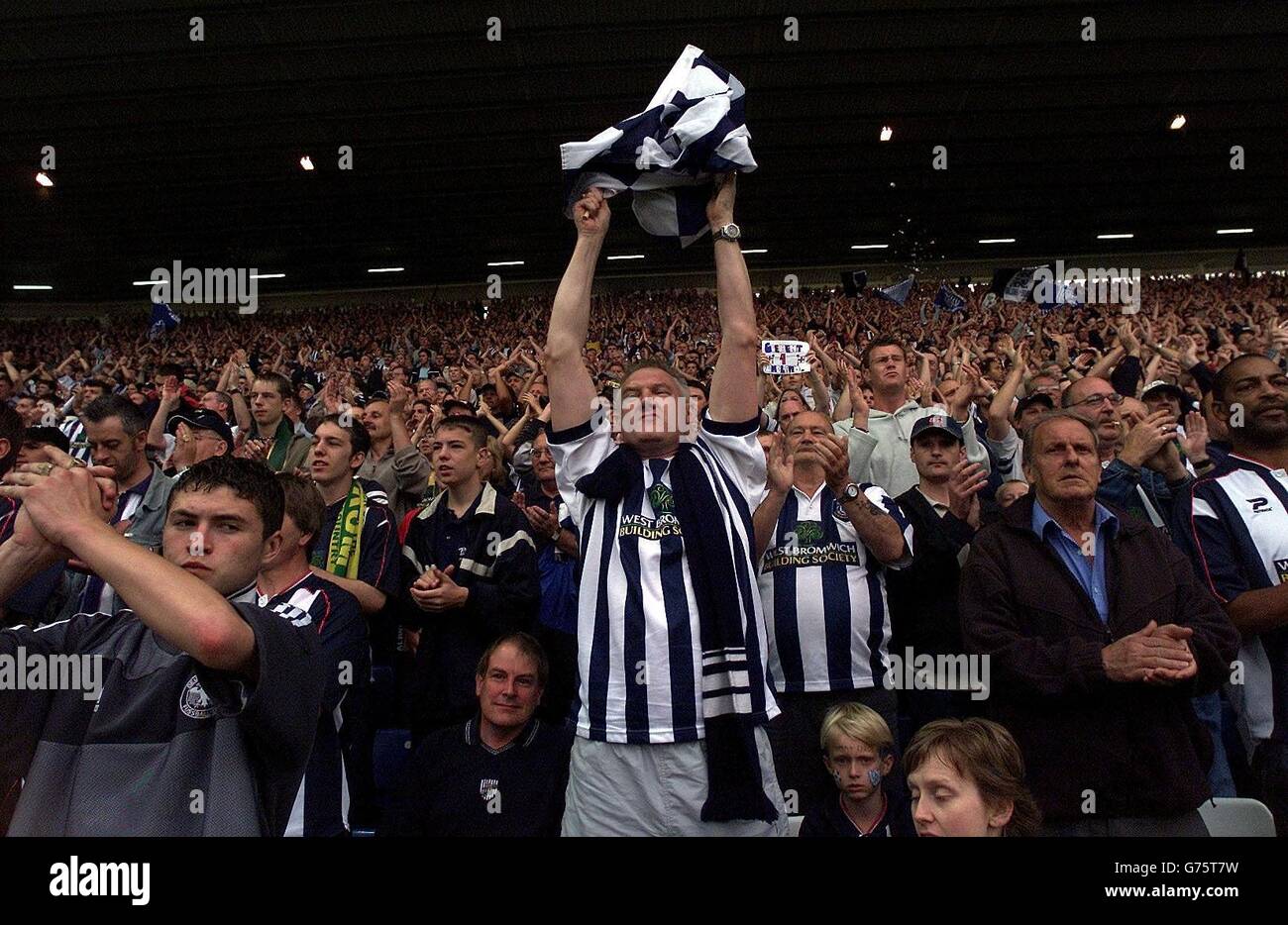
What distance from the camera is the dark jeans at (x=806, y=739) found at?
305 cm

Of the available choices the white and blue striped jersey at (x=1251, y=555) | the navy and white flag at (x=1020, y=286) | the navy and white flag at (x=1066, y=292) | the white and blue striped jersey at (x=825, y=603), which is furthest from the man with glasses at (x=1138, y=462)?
the navy and white flag at (x=1020, y=286)

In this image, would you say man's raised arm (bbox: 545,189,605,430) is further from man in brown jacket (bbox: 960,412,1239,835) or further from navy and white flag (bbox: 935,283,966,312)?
navy and white flag (bbox: 935,283,966,312)

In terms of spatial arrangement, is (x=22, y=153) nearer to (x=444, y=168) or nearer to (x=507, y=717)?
(x=444, y=168)

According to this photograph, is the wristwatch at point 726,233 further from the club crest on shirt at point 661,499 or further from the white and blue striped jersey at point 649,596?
the club crest on shirt at point 661,499

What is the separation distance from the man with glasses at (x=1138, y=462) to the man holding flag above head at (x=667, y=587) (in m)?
1.33

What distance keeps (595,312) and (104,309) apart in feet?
53.5

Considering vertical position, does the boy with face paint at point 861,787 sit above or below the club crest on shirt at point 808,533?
below

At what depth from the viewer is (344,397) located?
8.36 metres

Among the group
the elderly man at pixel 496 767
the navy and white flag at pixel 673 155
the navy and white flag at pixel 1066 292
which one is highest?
the navy and white flag at pixel 1066 292

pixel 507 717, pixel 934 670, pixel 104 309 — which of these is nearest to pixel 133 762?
pixel 507 717

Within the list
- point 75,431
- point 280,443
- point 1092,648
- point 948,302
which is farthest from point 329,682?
point 948,302

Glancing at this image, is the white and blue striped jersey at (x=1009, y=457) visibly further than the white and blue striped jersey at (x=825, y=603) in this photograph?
Yes

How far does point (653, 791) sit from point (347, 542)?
85.4 inches

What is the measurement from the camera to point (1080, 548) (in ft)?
9.34
